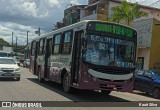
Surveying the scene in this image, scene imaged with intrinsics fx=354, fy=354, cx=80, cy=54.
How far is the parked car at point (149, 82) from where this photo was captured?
1894 centimetres

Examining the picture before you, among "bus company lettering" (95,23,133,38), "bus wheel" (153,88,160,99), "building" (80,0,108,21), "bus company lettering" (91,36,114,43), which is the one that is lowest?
"bus wheel" (153,88,160,99)

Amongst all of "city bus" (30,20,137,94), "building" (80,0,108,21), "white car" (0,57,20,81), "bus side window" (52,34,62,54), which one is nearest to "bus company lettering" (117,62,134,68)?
"city bus" (30,20,137,94)

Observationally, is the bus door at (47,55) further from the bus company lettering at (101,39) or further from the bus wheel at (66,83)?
the bus company lettering at (101,39)

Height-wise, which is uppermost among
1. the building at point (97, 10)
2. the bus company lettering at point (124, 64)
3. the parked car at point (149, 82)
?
the building at point (97, 10)

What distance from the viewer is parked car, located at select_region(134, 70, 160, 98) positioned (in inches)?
746

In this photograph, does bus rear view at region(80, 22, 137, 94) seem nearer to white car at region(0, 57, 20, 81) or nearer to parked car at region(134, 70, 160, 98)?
parked car at region(134, 70, 160, 98)

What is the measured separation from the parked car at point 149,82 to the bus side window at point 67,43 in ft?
18.1

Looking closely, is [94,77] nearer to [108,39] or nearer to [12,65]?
[108,39]

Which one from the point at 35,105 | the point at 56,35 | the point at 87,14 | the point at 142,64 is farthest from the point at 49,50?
the point at 87,14

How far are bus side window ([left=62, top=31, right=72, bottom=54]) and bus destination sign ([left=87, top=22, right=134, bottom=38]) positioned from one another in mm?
1832

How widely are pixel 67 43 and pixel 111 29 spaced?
256cm

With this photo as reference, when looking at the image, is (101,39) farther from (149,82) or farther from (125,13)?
(125,13)

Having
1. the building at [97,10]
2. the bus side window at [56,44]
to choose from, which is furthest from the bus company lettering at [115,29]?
the building at [97,10]

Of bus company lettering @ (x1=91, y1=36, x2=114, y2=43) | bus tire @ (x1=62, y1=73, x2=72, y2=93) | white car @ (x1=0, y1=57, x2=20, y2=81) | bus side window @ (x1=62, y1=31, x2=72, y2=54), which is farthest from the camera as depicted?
white car @ (x1=0, y1=57, x2=20, y2=81)
